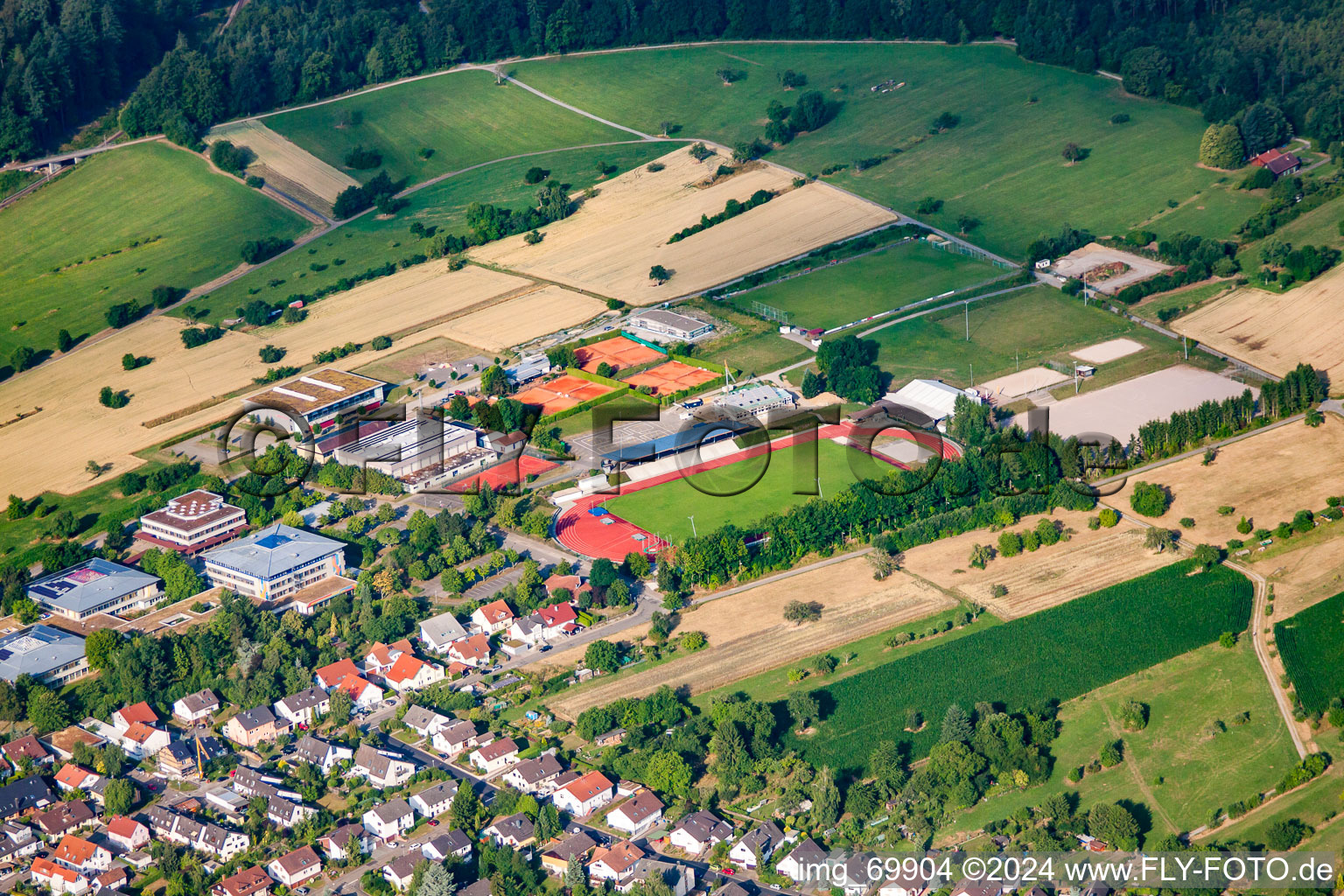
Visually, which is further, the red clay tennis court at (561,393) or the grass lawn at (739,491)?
the red clay tennis court at (561,393)

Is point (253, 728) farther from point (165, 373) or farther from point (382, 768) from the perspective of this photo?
point (165, 373)

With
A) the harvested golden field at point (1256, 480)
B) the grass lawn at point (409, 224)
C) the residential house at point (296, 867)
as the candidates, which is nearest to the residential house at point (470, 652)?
the residential house at point (296, 867)

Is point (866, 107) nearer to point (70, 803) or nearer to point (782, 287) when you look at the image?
point (782, 287)

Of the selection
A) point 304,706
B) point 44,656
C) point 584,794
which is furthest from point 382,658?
point 44,656

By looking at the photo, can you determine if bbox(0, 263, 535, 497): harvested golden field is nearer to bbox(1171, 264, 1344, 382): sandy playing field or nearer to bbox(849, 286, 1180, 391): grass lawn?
bbox(849, 286, 1180, 391): grass lawn

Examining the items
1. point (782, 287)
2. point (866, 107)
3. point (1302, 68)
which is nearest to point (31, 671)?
point (782, 287)

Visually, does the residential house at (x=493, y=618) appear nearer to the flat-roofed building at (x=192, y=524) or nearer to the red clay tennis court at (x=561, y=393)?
the flat-roofed building at (x=192, y=524)

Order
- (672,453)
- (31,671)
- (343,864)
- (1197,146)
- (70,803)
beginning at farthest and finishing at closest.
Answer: (1197,146) < (672,453) < (31,671) < (70,803) < (343,864)
